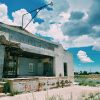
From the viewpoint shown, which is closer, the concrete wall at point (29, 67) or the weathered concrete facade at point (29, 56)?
the weathered concrete facade at point (29, 56)

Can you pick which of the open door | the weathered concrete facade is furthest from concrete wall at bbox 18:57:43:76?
the open door

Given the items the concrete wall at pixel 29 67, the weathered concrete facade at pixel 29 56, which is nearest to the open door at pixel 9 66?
the weathered concrete facade at pixel 29 56

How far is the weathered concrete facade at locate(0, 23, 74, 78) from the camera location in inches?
637

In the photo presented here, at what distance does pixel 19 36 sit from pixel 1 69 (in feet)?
12.8

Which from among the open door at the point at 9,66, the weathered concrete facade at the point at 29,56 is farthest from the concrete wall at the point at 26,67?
the open door at the point at 9,66

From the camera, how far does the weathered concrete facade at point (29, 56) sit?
1619 centimetres

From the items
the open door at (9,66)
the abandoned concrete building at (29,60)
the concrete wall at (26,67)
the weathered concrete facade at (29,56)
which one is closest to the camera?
the abandoned concrete building at (29,60)

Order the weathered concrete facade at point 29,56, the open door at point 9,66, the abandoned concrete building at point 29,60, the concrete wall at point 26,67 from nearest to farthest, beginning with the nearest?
1. the abandoned concrete building at point 29,60
2. the weathered concrete facade at point 29,56
3. the open door at point 9,66
4. the concrete wall at point 26,67

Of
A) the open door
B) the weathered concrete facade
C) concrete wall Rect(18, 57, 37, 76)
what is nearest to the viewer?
the weathered concrete facade

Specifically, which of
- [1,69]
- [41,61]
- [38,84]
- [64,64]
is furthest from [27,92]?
[64,64]

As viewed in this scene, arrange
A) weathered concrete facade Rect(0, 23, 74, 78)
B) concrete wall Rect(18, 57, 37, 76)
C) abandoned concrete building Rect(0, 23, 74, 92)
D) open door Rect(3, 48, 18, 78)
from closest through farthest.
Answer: abandoned concrete building Rect(0, 23, 74, 92) → weathered concrete facade Rect(0, 23, 74, 78) → open door Rect(3, 48, 18, 78) → concrete wall Rect(18, 57, 37, 76)

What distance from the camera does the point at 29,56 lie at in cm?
2081

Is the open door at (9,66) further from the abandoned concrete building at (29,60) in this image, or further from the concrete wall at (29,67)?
the concrete wall at (29,67)

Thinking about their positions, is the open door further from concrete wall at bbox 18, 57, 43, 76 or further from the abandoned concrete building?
concrete wall at bbox 18, 57, 43, 76
